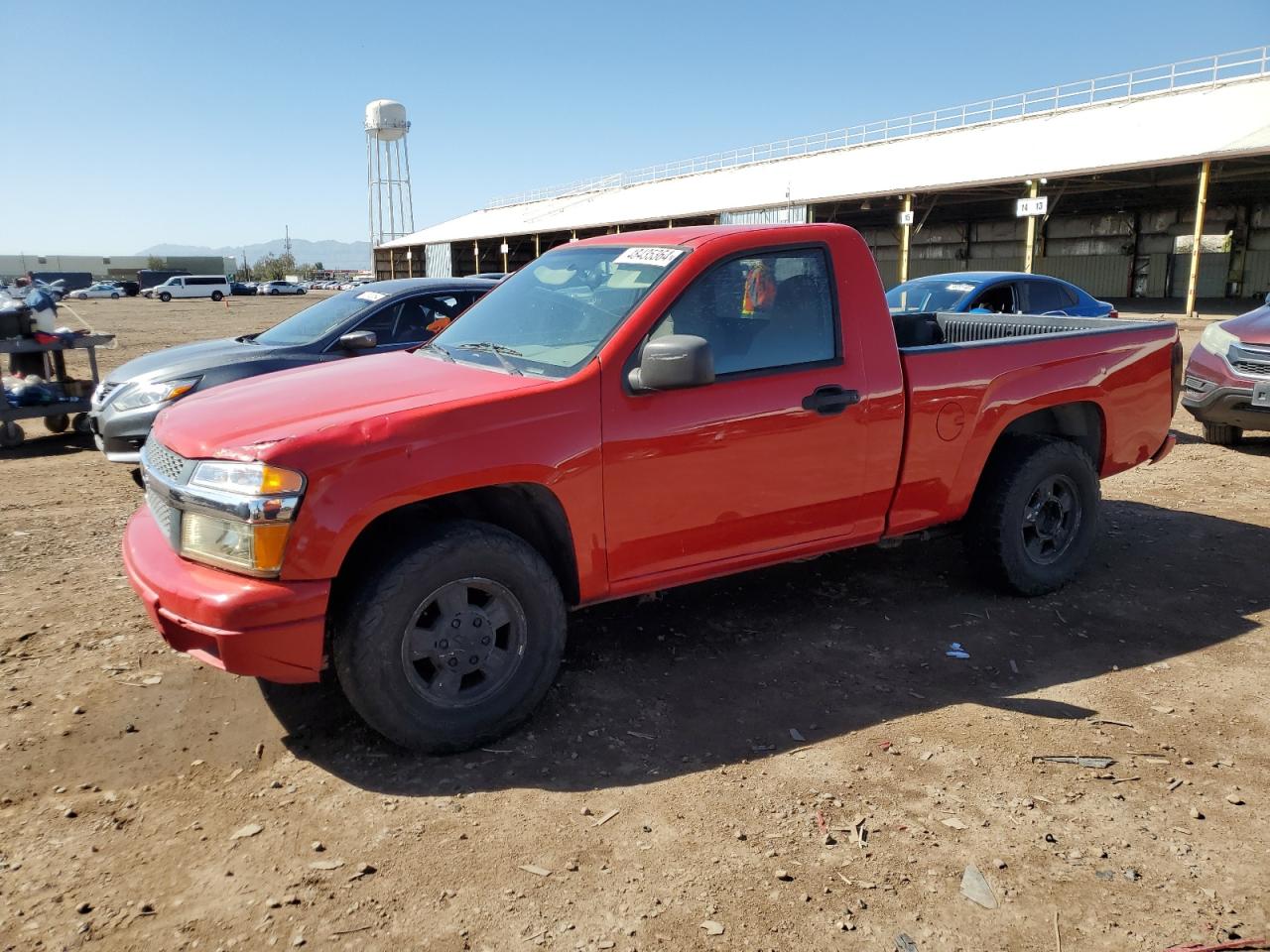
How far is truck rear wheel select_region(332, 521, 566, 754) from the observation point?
129 inches

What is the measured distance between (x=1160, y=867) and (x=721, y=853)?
135 centimetres

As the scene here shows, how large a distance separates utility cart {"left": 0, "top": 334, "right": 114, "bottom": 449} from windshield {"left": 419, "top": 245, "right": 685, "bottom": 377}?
718cm

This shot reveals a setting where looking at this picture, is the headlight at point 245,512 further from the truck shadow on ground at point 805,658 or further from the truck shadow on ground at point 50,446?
the truck shadow on ground at point 50,446

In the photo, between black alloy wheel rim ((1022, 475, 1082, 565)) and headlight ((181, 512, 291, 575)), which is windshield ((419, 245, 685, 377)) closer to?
headlight ((181, 512, 291, 575))

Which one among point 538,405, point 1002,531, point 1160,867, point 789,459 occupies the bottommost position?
point 1160,867

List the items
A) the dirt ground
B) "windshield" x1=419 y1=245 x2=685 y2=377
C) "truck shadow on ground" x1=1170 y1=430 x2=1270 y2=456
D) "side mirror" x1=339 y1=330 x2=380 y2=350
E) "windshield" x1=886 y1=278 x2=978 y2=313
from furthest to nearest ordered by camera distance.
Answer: "windshield" x1=886 y1=278 x2=978 y2=313 → "truck shadow on ground" x1=1170 y1=430 x2=1270 y2=456 → "side mirror" x1=339 y1=330 x2=380 y2=350 → "windshield" x1=419 y1=245 x2=685 y2=377 → the dirt ground

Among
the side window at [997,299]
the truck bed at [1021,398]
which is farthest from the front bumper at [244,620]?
the side window at [997,299]

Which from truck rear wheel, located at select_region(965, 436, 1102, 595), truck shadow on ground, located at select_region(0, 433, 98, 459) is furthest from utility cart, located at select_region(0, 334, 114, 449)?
truck rear wheel, located at select_region(965, 436, 1102, 595)

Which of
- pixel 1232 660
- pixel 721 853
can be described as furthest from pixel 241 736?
pixel 1232 660

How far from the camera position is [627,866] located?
289 centimetres

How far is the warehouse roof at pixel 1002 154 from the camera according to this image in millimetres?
24672

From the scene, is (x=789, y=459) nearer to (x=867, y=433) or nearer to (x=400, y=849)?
(x=867, y=433)

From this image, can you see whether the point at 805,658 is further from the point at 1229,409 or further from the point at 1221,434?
the point at 1221,434

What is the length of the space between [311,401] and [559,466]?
1012 mm
